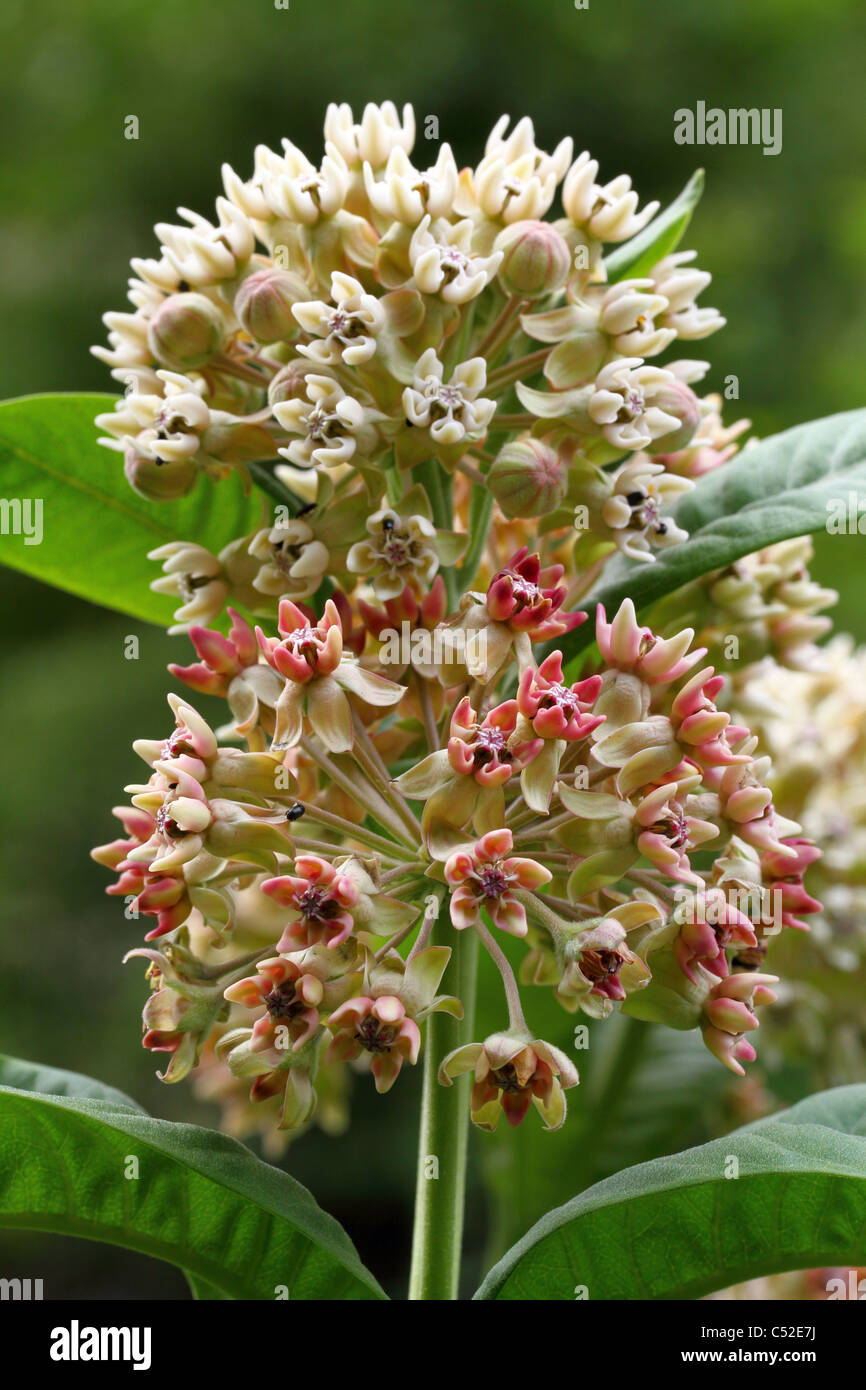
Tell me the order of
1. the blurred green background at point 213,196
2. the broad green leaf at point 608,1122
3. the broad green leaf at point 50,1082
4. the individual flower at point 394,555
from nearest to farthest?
the individual flower at point 394,555 → the broad green leaf at point 50,1082 → the broad green leaf at point 608,1122 → the blurred green background at point 213,196

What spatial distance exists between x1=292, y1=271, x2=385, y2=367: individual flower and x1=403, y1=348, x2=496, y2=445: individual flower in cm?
3

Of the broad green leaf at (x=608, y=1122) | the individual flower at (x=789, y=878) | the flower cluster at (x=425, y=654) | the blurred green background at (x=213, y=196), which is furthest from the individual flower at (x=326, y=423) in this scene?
the blurred green background at (x=213, y=196)

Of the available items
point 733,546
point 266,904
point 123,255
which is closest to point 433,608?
point 733,546

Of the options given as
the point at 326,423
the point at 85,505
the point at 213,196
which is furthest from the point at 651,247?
the point at 213,196

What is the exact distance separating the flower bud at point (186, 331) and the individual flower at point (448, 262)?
0.41ft

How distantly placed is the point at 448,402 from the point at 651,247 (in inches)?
10.9

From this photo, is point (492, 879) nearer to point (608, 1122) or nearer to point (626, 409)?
point (626, 409)

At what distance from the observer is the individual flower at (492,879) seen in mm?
662

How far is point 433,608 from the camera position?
2.49 ft

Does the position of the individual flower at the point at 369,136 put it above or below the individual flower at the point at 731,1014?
above

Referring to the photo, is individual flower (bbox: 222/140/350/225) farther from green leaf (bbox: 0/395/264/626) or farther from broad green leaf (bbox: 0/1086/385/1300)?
broad green leaf (bbox: 0/1086/385/1300)

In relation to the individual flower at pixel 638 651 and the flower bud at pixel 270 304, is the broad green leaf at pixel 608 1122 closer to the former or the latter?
the individual flower at pixel 638 651

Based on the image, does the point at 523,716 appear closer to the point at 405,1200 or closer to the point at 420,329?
the point at 420,329

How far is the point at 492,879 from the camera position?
669 mm
